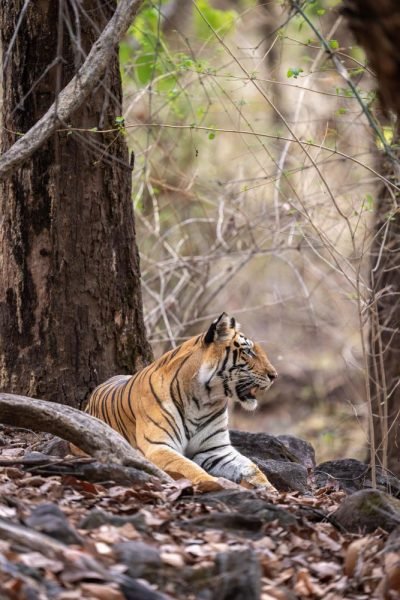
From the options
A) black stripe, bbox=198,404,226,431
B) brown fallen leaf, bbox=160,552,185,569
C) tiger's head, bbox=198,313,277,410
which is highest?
tiger's head, bbox=198,313,277,410

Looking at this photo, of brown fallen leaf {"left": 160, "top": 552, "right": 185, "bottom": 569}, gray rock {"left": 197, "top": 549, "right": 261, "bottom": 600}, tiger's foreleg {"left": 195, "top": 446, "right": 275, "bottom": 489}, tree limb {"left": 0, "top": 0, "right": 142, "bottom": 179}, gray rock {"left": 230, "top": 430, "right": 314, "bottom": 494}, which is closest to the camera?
gray rock {"left": 197, "top": 549, "right": 261, "bottom": 600}

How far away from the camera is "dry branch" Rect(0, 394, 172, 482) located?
17.6 feet

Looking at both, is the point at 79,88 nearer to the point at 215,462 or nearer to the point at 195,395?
the point at 195,395

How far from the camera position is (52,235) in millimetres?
7031

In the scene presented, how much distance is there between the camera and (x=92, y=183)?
7121 millimetres

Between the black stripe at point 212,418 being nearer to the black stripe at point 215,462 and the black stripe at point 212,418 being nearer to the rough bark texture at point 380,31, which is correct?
the black stripe at point 215,462

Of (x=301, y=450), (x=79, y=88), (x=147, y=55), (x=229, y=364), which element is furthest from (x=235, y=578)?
(x=147, y=55)

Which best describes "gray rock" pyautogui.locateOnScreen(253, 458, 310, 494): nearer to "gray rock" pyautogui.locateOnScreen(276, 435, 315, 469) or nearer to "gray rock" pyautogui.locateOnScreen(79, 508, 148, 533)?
"gray rock" pyautogui.locateOnScreen(276, 435, 315, 469)

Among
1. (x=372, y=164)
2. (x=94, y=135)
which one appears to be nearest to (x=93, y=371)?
(x=94, y=135)

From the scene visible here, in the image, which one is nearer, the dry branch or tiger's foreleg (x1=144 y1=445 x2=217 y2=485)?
the dry branch

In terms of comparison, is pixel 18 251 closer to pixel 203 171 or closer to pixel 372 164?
pixel 372 164

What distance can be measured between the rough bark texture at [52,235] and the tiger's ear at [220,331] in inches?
32.3

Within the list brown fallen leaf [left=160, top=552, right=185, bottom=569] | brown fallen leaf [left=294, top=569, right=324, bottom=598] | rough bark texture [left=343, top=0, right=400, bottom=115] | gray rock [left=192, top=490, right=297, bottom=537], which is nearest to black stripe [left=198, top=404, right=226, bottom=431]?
gray rock [left=192, top=490, right=297, bottom=537]

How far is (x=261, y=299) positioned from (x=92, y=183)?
453 inches
